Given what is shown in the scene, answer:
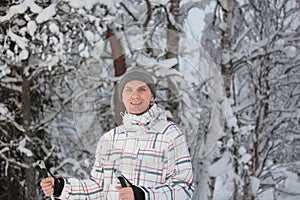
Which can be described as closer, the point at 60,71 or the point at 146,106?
the point at 146,106

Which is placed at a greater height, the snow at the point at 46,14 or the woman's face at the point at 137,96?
the snow at the point at 46,14

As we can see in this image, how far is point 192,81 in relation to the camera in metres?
4.19

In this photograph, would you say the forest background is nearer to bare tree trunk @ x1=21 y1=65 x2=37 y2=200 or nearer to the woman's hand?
bare tree trunk @ x1=21 y1=65 x2=37 y2=200

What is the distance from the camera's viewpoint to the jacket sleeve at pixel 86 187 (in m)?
1.65

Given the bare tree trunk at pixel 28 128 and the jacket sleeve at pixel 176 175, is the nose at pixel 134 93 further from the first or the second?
the bare tree trunk at pixel 28 128

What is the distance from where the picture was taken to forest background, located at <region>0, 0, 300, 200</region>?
3758mm

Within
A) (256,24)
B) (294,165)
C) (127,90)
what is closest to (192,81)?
(256,24)

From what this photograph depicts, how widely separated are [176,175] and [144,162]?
12cm

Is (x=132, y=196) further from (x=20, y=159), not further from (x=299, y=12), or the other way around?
(x=299, y=12)

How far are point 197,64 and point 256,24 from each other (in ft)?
5.95

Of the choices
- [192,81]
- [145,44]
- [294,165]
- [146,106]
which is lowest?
[294,165]

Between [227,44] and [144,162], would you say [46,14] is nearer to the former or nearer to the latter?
[227,44]

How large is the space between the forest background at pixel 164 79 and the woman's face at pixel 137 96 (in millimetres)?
1728

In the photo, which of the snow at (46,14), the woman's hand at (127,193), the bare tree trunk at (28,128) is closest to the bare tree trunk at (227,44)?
the snow at (46,14)
